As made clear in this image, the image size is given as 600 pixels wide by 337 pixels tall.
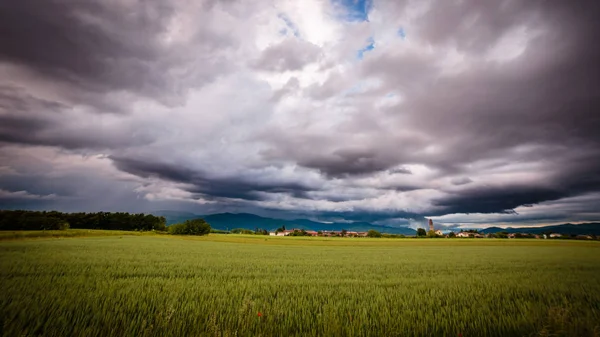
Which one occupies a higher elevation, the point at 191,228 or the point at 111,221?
the point at 111,221

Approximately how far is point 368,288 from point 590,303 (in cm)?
695

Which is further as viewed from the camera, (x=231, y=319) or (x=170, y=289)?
(x=170, y=289)

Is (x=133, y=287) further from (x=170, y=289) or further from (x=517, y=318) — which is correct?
(x=517, y=318)

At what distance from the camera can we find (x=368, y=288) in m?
9.44

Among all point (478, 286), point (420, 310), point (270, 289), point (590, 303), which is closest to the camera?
point (420, 310)

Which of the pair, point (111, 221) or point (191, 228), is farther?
point (111, 221)

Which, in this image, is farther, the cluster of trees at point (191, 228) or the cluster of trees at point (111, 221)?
the cluster of trees at point (111, 221)

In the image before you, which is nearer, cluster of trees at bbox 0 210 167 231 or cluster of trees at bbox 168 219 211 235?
cluster of trees at bbox 168 219 211 235

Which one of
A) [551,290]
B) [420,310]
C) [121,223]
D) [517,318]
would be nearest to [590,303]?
[551,290]

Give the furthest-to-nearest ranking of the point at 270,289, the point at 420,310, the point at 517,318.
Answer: the point at 270,289, the point at 420,310, the point at 517,318

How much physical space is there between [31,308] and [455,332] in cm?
936

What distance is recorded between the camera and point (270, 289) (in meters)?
9.07

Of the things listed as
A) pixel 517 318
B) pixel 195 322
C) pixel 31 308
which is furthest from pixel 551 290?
pixel 31 308

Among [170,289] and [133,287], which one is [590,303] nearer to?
[170,289]
